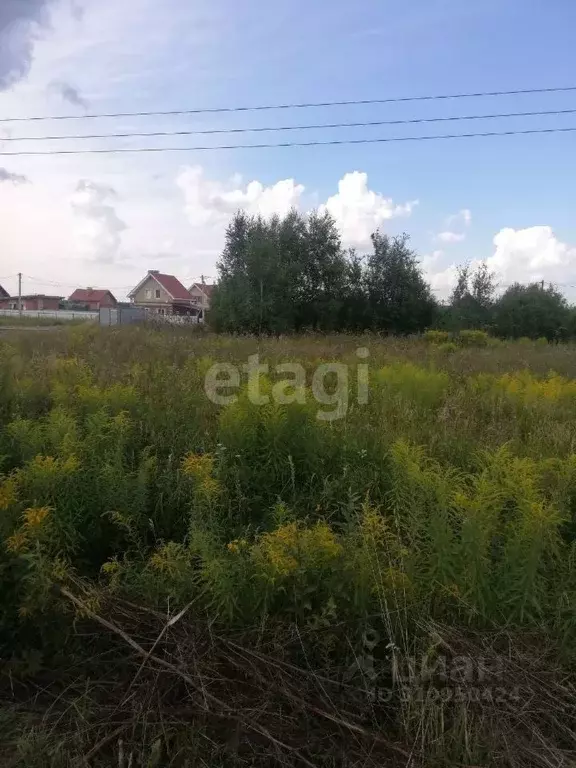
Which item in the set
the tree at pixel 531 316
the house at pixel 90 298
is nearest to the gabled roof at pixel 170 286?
the house at pixel 90 298

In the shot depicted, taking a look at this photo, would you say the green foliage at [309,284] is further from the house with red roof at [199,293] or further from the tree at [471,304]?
the house with red roof at [199,293]

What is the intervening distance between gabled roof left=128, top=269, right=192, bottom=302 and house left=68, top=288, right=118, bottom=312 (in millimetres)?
12243

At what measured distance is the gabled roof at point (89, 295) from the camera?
72.9 m

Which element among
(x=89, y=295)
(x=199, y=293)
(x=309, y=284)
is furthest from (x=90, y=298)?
(x=309, y=284)

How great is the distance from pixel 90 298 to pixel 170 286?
1933 centimetres

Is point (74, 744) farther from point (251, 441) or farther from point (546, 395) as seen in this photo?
point (546, 395)

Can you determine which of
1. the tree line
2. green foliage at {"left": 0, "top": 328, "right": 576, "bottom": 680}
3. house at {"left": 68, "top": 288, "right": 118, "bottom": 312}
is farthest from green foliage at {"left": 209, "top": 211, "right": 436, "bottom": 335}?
house at {"left": 68, "top": 288, "right": 118, "bottom": 312}

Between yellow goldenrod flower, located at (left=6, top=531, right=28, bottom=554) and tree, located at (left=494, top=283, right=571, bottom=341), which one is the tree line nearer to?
tree, located at (left=494, top=283, right=571, bottom=341)

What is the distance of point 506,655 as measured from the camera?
200cm

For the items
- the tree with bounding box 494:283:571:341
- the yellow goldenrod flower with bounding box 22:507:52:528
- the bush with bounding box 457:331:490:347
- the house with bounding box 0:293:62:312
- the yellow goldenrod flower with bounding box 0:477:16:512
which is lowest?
the yellow goldenrod flower with bounding box 22:507:52:528

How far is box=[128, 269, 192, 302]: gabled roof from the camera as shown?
59.0m

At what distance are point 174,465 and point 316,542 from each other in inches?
55.3

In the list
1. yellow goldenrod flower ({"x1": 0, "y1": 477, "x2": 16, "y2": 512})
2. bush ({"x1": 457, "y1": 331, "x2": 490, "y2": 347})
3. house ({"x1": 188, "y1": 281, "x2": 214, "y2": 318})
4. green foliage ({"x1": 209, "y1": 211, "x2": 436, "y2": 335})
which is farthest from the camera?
house ({"x1": 188, "y1": 281, "x2": 214, "y2": 318})

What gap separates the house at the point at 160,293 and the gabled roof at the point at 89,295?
13349 millimetres
